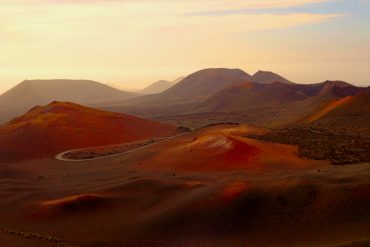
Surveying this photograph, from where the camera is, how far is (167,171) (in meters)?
39.4

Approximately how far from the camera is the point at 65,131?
217 ft

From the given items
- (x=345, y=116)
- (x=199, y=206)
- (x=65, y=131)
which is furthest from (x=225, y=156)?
(x=65, y=131)

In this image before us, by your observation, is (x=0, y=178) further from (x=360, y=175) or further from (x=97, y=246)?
(x=360, y=175)

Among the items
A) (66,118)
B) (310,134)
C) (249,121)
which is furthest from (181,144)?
(249,121)

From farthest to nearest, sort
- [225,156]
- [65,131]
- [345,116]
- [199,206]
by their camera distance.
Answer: [345,116] → [65,131] → [225,156] → [199,206]

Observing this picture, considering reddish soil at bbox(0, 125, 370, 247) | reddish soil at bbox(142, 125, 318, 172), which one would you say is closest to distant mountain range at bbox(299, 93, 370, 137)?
reddish soil at bbox(142, 125, 318, 172)

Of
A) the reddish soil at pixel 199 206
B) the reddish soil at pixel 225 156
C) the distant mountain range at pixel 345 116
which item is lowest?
the reddish soil at pixel 199 206

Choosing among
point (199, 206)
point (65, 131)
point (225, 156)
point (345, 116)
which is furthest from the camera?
point (345, 116)

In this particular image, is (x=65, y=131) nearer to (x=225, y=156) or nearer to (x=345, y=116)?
(x=225, y=156)

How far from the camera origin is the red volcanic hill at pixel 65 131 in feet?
190

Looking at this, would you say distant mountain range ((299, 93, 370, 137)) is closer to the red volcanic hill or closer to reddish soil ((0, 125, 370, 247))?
reddish soil ((0, 125, 370, 247))

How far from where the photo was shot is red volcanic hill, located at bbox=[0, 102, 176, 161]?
57969mm

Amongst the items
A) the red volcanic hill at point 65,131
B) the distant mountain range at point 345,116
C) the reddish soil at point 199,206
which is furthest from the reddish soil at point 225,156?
the red volcanic hill at point 65,131

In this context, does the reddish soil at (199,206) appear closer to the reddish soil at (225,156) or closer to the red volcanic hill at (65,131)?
the reddish soil at (225,156)
